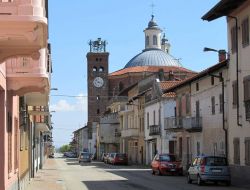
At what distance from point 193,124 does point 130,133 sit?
32.9m

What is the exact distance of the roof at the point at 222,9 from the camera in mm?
33219

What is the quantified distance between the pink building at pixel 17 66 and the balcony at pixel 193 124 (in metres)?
17.9

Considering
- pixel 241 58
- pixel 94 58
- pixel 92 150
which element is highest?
pixel 94 58

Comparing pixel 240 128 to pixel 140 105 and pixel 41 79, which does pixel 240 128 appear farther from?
pixel 140 105

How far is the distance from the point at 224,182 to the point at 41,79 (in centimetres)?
1625

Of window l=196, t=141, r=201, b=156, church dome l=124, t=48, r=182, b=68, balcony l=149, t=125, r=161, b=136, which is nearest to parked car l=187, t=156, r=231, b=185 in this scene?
window l=196, t=141, r=201, b=156

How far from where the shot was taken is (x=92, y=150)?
125375 millimetres

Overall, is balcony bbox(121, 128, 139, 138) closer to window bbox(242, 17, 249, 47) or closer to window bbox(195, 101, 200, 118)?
window bbox(195, 101, 200, 118)

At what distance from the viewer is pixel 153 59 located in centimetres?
11425

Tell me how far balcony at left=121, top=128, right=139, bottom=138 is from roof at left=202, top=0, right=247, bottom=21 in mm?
39056

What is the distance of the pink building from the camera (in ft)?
32.1

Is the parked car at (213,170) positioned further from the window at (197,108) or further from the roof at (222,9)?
the window at (197,108)

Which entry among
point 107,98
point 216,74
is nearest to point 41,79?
point 216,74

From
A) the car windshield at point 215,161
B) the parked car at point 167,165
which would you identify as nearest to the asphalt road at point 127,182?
the parked car at point 167,165
